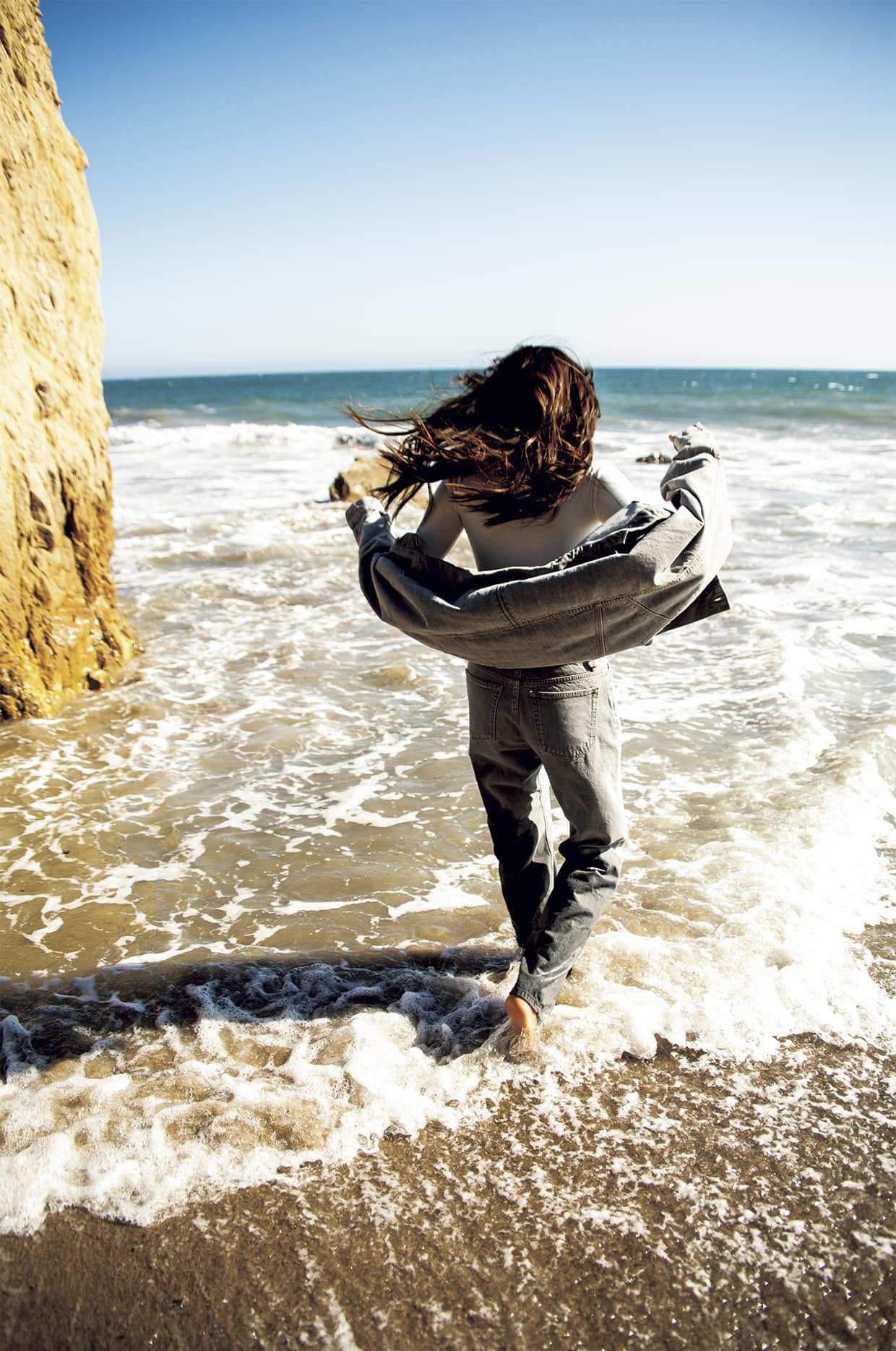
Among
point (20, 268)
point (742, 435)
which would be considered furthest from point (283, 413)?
point (20, 268)

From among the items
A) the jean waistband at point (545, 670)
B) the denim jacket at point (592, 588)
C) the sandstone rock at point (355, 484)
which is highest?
the denim jacket at point (592, 588)

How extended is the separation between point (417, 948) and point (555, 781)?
116 cm

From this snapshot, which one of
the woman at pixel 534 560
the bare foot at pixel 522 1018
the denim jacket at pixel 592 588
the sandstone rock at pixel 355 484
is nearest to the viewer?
the denim jacket at pixel 592 588

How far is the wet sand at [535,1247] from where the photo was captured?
1914 millimetres

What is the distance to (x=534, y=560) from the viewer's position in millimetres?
2549

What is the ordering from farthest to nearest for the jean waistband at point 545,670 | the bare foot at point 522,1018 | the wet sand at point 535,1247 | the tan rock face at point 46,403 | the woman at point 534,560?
1. the tan rock face at point 46,403
2. the bare foot at point 522,1018
3. the jean waistband at point 545,670
4. the woman at point 534,560
5. the wet sand at point 535,1247

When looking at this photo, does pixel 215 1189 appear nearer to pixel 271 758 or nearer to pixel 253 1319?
pixel 253 1319

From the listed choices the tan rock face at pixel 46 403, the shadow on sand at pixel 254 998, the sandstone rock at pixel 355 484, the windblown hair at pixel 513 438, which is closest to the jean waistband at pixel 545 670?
the windblown hair at pixel 513 438

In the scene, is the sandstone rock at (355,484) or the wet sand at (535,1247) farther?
the sandstone rock at (355,484)

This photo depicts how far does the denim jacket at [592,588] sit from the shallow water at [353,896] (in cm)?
16

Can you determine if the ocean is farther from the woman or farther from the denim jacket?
the denim jacket

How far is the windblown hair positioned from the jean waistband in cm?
43

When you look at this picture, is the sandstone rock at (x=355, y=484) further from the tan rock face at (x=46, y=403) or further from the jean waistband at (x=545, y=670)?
the jean waistband at (x=545, y=670)

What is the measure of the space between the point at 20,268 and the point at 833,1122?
608 centimetres
